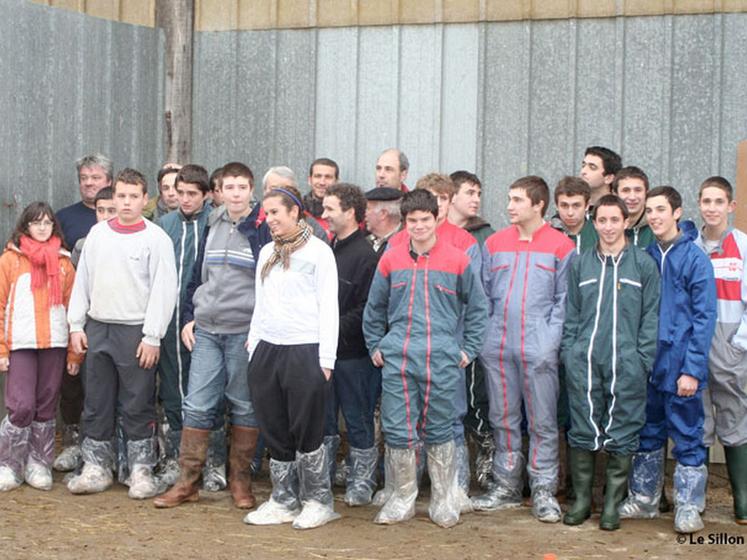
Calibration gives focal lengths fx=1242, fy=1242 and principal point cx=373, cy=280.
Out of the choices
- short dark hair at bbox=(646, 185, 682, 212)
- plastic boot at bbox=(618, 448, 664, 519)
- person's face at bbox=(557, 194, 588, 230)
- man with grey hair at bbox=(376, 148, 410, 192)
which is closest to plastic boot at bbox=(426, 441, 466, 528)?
plastic boot at bbox=(618, 448, 664, 519)

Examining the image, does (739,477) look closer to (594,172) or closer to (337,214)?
(594,172)

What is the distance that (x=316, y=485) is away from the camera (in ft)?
22.0

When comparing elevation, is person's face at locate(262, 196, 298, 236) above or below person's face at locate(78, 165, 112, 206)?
below

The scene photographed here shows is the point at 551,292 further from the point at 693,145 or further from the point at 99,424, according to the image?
the point at 99,424

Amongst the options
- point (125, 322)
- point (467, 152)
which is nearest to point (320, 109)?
point (467, 152)

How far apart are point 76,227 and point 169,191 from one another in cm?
65

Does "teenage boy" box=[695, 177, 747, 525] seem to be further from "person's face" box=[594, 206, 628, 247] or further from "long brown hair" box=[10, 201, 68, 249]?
"long brown hair" box=[10, 201, 68, 249]

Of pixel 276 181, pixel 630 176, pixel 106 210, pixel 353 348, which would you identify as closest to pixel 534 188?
pixel 630 176

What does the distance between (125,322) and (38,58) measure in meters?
2.27

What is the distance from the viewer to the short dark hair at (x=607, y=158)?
7.70 meters

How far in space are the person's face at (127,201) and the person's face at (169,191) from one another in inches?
34.2

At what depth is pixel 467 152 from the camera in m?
8.72

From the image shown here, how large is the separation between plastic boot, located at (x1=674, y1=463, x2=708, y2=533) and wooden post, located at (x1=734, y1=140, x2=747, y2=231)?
6.63ft

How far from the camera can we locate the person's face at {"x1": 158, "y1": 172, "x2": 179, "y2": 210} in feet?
27.0
